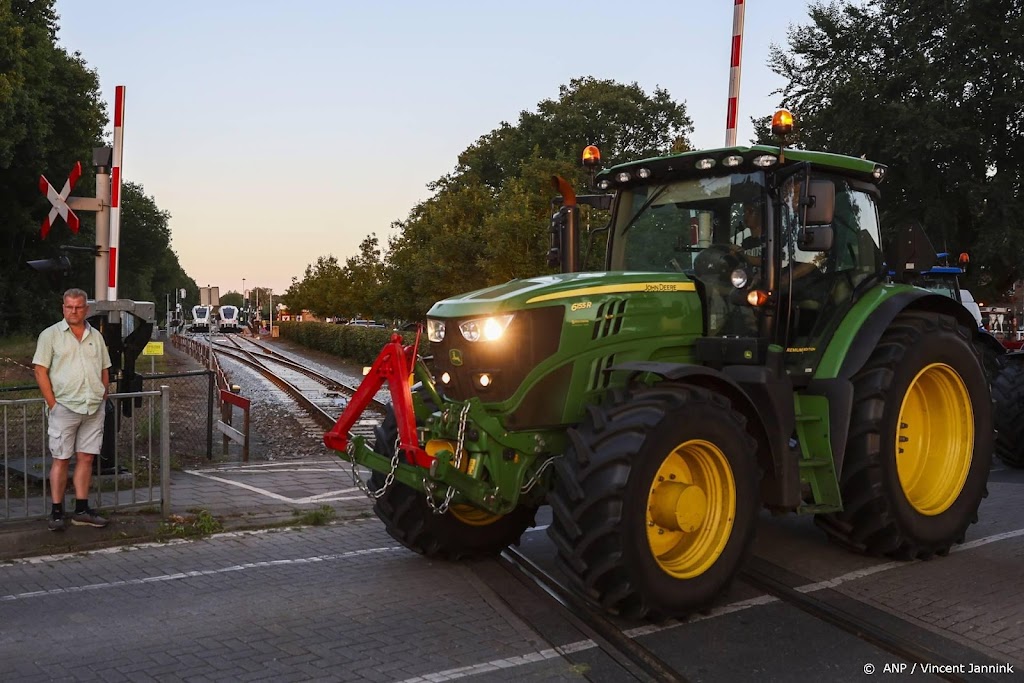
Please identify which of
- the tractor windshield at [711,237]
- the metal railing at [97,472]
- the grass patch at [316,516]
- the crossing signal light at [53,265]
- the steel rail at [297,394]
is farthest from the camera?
the steel rail at [297,394]

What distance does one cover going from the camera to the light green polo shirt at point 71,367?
7.22m

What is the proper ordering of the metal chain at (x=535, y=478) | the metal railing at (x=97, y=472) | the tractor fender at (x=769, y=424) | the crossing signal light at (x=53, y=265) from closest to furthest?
the metal chain at (x=535, y=478) < the tractor fender at (x=769, y=424) < the metal railing at (x=97, y=472) < the crossing signal light at (x=53, y=265)

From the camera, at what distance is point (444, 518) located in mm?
6512

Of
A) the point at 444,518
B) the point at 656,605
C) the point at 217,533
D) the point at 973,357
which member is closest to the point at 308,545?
the point at 217,533

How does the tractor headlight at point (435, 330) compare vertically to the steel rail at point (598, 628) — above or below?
above

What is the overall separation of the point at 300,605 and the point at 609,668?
197 cm

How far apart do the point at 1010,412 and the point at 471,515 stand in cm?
694

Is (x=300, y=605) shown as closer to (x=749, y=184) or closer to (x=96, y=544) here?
(x=96, y=544)

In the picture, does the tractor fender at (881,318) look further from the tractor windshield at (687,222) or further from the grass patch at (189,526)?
the grass patch at (189,526)

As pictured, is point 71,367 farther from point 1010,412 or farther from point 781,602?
point 1010,412

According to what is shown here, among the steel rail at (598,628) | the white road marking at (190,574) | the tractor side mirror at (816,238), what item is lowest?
the white road marking at (190,574)

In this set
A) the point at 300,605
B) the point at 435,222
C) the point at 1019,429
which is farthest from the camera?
the point at 435,222

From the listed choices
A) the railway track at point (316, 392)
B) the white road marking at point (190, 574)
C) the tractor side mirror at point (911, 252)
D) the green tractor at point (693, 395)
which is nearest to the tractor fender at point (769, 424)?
the green tractor at point (693, 395)

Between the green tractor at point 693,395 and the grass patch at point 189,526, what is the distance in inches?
71.0
